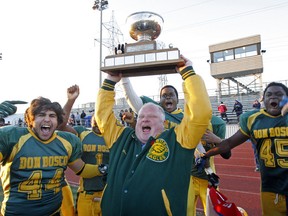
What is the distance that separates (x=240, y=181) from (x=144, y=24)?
19.9 feet

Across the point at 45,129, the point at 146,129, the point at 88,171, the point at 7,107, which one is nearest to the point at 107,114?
the point at 146,129

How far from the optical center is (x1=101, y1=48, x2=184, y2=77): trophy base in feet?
6.21

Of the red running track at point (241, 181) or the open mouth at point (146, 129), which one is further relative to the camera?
the red running track at point (241, 181)

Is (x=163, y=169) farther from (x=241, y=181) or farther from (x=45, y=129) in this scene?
(x=241, y=181)

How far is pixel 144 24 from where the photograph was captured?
7.13ft

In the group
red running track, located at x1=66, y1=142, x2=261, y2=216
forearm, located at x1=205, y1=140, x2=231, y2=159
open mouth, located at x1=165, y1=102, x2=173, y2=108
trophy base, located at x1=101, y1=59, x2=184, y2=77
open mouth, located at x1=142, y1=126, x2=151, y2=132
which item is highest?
trophy base, located at x1=101, y1=59, x2=184, y2=77

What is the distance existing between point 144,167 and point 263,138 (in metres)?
1.32

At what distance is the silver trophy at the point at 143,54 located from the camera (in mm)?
1910

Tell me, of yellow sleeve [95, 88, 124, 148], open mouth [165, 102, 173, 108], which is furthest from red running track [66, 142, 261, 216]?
yellow sleeve [95, 88, 124, 148]

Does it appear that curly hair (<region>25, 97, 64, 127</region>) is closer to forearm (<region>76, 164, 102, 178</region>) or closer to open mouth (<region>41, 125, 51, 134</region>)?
open mouth (<region>41, 125, 51, 134</region>)

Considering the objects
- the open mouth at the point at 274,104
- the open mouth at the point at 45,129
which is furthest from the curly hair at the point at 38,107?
the open mouth at the point at 274,104

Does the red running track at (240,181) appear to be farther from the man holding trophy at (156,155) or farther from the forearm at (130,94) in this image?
the man holding trophy at (156,155)

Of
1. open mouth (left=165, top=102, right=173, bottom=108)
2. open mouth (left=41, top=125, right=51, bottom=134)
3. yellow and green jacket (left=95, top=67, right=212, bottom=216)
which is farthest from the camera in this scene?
open mouth (left=165, top=102, right=173, bottom=108)

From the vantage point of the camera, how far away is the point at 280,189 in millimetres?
2340
